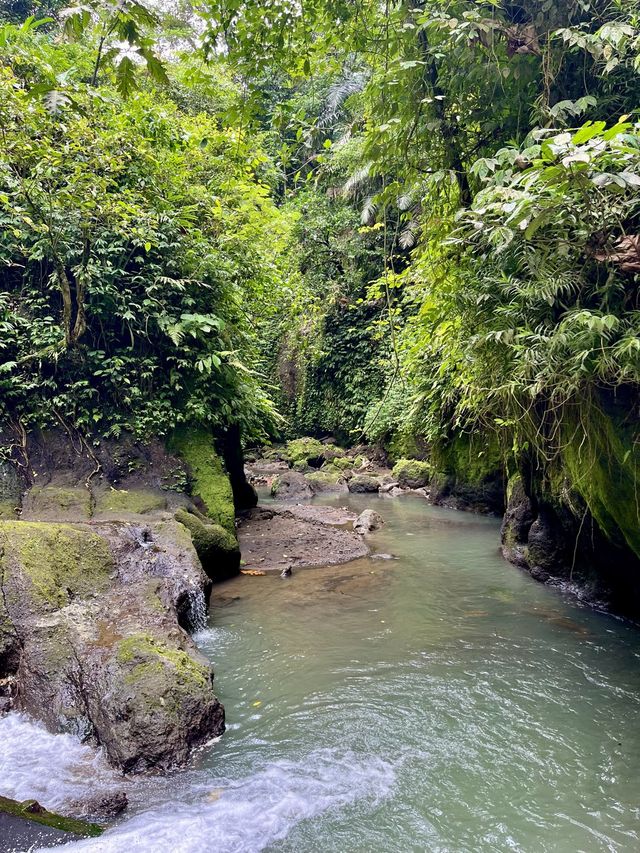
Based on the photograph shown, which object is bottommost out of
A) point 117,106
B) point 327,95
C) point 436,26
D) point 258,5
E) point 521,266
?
point 521,266

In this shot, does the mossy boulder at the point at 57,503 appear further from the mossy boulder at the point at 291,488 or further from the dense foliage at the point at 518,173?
the mossy boulder at the point at 291,488

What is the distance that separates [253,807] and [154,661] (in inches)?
52.0

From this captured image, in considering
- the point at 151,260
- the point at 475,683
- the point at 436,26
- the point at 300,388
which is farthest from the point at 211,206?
the point at 300,388

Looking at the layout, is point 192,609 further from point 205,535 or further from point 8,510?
point 8,510

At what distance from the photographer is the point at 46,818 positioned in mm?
3131

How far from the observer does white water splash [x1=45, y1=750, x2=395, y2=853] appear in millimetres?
3186

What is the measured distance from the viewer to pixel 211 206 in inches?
402

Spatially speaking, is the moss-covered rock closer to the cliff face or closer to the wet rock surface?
the cliff face

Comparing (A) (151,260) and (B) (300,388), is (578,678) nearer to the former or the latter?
(A) (151,260)

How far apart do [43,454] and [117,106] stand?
19.9 ft

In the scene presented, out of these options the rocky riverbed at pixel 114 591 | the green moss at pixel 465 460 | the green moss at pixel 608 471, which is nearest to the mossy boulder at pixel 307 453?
the green moss at pixel 465 460

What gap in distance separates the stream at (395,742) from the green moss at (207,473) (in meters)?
2.10

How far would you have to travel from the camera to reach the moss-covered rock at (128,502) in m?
7.86


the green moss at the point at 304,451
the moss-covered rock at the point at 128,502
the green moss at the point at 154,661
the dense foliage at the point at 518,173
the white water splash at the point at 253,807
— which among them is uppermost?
the dense foliage at the point at 518,173
